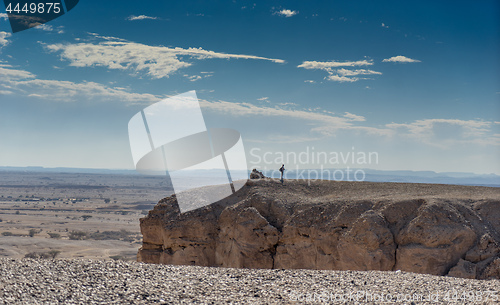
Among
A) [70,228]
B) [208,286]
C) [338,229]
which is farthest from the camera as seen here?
[70,228]

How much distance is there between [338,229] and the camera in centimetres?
2080

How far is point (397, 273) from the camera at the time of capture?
14984mm

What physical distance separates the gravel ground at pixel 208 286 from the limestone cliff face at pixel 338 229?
192 inches

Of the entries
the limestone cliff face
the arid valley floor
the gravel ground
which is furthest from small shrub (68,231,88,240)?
the gravel ground

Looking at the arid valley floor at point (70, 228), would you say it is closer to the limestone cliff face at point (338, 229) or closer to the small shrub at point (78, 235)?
the small shrub at point (78, 235)

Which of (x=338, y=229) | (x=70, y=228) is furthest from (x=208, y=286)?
(x=70, y=228)

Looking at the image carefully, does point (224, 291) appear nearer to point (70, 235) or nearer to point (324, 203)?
point (324, 203)

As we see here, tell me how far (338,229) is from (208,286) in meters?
9.93

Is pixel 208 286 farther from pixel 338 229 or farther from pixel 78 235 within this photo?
pixel 78 235

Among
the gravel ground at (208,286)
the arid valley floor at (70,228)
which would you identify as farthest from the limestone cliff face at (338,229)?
the arid valley floor at (70,228)

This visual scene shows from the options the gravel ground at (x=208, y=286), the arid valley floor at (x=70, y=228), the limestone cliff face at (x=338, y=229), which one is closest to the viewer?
the gravel ground at (x=208, y=286)

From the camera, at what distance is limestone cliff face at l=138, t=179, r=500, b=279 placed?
18703 mm

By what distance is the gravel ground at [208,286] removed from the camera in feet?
37.1

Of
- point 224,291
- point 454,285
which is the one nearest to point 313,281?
point 224,291
